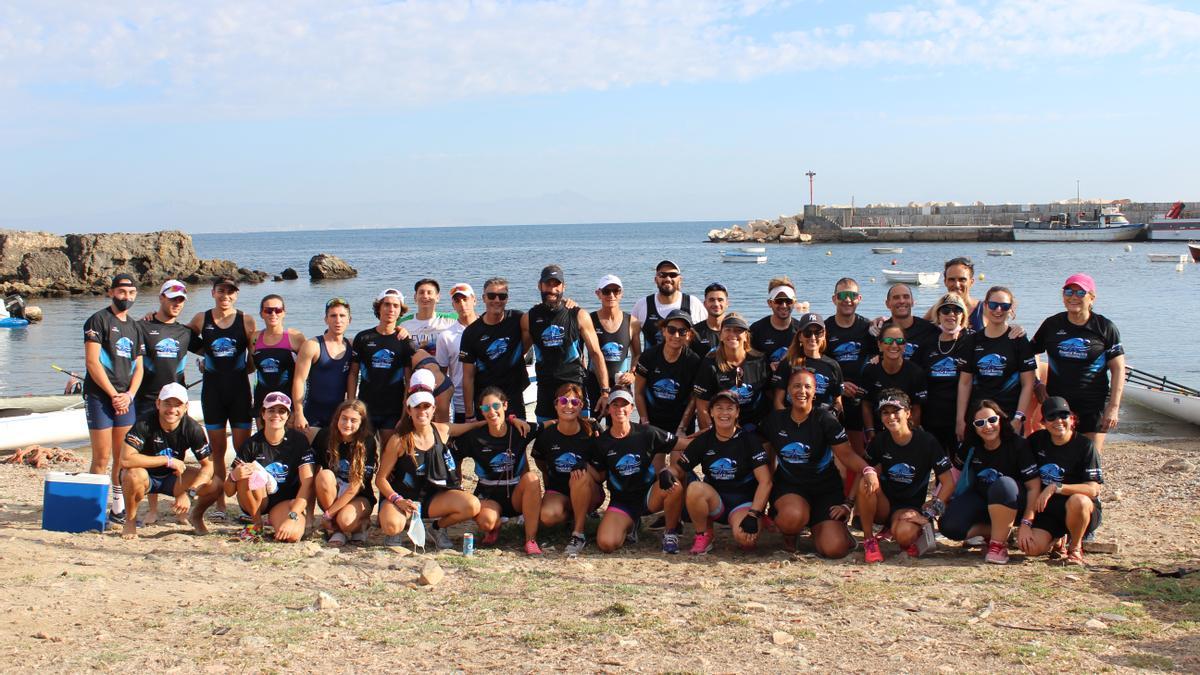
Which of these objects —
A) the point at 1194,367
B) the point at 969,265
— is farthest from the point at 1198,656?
the point at 1194,367

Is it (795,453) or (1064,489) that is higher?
(795,453)

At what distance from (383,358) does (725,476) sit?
8.90ft

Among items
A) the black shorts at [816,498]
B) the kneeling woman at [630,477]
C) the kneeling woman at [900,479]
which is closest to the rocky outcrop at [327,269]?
the kneeling woman at [630,477]

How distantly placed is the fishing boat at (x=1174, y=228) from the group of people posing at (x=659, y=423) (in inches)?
2879

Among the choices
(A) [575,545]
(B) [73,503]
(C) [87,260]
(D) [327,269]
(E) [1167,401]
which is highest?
(C) [87,260]

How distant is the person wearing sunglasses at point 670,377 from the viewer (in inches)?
291

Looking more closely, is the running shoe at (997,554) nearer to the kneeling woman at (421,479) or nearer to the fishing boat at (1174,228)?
the kneeling woman at (421,479)

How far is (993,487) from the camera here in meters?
6.62

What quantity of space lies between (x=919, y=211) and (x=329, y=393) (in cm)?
8862

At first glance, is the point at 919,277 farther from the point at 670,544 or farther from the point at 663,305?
the point at 670,544

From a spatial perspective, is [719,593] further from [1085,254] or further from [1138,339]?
[1085,254]

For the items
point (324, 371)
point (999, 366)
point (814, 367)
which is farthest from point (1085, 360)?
point (324, 371)

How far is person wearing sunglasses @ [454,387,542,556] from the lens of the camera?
7.12 metres

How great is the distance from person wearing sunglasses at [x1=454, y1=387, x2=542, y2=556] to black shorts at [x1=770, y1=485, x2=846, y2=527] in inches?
68.0
